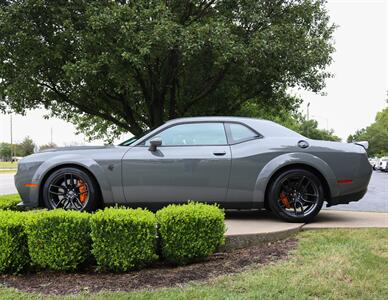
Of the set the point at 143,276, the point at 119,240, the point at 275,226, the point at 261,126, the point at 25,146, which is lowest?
the point at 143,276

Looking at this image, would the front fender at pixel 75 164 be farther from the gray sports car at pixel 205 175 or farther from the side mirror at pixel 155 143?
the side mirror at pixel 155 143

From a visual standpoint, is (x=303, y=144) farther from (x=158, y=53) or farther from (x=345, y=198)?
(x=158, y=53)

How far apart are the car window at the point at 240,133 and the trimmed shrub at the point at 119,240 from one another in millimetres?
2165

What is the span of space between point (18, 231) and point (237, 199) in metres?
2.63

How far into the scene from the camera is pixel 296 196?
5.77 m

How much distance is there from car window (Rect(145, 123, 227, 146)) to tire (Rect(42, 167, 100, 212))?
0.92 meters

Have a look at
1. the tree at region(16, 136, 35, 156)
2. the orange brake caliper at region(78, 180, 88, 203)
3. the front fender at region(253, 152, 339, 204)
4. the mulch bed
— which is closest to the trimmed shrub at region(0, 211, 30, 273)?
the mulch bed

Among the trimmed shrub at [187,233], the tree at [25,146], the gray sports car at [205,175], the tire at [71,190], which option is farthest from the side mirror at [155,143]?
the tree at [25,146]

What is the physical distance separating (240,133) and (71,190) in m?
2.32

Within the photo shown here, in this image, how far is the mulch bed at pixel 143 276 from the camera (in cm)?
380

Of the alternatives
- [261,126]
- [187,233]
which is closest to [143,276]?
[187,233]

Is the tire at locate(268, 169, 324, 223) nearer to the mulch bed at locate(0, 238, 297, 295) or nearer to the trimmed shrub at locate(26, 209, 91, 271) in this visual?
the mulch bed at locate(0, 238, 297, 295)

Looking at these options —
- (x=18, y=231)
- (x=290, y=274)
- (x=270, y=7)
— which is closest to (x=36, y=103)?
(x=270, y=7)

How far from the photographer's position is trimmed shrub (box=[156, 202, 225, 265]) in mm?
4246
